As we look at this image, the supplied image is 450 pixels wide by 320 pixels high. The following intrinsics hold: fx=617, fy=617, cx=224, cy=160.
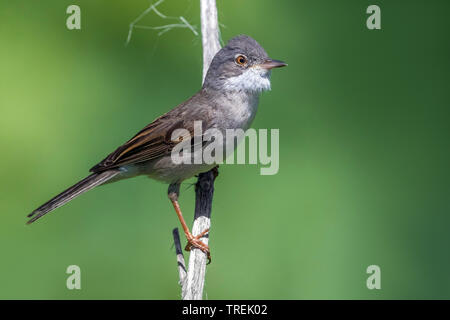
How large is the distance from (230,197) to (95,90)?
158cm

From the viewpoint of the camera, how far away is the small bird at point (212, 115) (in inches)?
167

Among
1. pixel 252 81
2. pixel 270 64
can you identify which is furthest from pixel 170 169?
pixel 270 64

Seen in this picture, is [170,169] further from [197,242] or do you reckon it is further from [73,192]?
[73,192]

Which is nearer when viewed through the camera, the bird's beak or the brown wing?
the bird's beak

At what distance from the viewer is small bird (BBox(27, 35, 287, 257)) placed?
425 centimetres

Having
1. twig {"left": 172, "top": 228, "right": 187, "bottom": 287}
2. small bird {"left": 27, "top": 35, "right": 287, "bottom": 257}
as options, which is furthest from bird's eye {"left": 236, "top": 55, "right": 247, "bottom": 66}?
twig {"left": 172, "top": 228, "right": 187, "bottom": 287}

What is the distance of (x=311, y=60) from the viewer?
5922mm

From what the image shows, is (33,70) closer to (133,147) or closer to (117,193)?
(117,193)

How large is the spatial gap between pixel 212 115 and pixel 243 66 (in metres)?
0.40

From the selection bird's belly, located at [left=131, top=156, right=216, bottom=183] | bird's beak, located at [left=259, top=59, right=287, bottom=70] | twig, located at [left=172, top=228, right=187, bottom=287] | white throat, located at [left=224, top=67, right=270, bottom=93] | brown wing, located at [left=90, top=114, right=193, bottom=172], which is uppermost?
bird's beak, located at [left=259, top=59, right=287, bottom=70]

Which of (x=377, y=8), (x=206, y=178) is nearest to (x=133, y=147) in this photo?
(x=206, y=178)

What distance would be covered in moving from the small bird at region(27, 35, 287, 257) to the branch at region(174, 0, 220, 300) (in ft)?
0.48

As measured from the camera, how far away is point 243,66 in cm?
428

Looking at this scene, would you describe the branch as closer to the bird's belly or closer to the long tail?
the bird's belly
